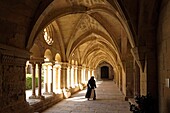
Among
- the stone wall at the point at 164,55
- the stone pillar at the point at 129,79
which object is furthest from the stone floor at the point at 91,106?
Result: the stone wall at the point at 164,55

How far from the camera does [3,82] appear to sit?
385cm

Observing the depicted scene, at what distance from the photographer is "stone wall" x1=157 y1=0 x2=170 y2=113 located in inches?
118

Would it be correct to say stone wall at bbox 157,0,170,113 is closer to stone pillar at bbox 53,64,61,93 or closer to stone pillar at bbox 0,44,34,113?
stone pillar at bbox 0,44,34,113

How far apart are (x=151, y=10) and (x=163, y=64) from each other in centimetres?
107

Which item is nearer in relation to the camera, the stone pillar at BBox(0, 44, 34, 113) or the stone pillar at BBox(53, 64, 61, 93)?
the stone pillar at BBox(0, 44, 34, 113)

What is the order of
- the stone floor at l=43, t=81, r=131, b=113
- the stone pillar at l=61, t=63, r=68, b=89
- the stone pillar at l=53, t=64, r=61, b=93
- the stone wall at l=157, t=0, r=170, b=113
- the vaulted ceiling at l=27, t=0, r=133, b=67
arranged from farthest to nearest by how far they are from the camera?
1. the stone pillar at l=61, t=63, r=68, b=89
2. the stone pillar at l=53, t=64, r=61, b=93
3. the vaulted ceiling at l=27, t=0, r=133, b=67
4. the stone floor at l=43, t=81, r=131, b=113
5. the stone wall at l=157, t=0, r=170, b=113

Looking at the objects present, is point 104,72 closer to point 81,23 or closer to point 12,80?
point 81,23

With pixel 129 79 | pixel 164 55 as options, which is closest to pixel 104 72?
pixel 129 79

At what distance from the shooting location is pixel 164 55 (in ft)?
10.4

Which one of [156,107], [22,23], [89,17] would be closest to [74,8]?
[89,17]

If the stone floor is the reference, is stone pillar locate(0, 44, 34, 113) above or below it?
above

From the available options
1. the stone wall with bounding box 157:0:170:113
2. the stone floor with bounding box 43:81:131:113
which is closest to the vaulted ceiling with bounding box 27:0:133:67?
the stone floor with bounding box 43:81:131:113

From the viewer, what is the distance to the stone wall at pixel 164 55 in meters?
2.99

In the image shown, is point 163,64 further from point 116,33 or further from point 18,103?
point 116,33
